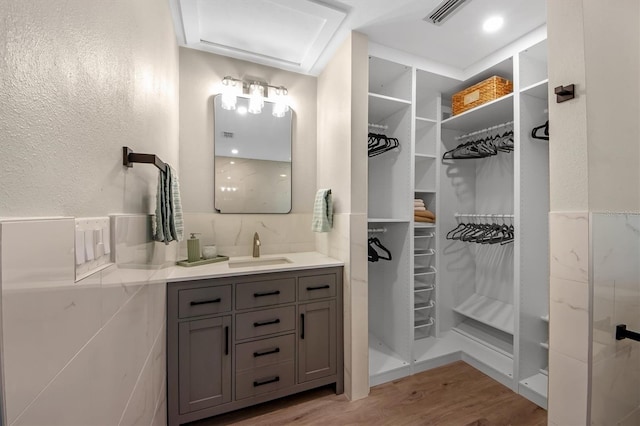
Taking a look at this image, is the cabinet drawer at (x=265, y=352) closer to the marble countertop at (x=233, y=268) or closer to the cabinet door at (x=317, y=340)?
the cabinet door at (x=317, y=340)

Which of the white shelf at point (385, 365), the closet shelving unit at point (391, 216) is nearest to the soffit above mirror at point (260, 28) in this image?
the closet shelving unit at point (391, 216)

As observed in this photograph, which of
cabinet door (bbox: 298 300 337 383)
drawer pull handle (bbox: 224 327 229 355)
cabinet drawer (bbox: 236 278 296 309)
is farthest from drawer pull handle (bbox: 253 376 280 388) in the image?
cabinet drawer (bbox: 236 278 296 309)

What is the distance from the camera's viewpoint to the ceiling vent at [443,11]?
1.54 metres

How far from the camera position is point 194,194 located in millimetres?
2037

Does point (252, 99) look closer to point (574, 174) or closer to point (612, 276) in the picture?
point (574, 174)

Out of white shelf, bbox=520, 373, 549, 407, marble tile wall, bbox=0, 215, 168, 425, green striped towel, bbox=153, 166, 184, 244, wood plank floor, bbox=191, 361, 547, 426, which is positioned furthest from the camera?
white shelf, bbox=520, 373, 549, 407

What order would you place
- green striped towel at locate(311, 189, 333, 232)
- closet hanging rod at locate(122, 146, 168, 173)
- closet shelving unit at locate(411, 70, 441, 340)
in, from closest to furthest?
closet hanging rod at locate(122, 146, 168, 173) → green striped towel at locate(311, 189, 333, 232) → closet shelving unit at locate(411, 70, 441, 340)

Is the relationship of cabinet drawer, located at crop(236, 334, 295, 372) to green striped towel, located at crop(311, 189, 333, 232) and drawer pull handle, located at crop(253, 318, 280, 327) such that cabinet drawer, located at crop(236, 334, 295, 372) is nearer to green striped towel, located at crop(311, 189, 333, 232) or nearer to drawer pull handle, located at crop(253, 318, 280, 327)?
drawer pull handle, located at crop(253, 318, 280, 327)

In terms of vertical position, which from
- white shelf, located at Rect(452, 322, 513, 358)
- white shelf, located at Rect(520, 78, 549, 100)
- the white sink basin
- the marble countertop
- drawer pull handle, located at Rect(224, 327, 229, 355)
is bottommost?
white shelf, located at Rect(452, 322, 513, 358)

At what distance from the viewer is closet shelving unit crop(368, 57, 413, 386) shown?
80.6 inches

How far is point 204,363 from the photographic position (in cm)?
152

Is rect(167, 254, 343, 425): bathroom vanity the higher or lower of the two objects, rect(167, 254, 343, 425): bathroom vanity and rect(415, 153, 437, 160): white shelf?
the lower

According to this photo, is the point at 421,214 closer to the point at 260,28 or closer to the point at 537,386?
the point at 537,386

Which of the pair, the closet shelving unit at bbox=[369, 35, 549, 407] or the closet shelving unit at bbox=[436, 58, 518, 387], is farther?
the closet shelving unit at bbox=[436, 58, 518, 387]
